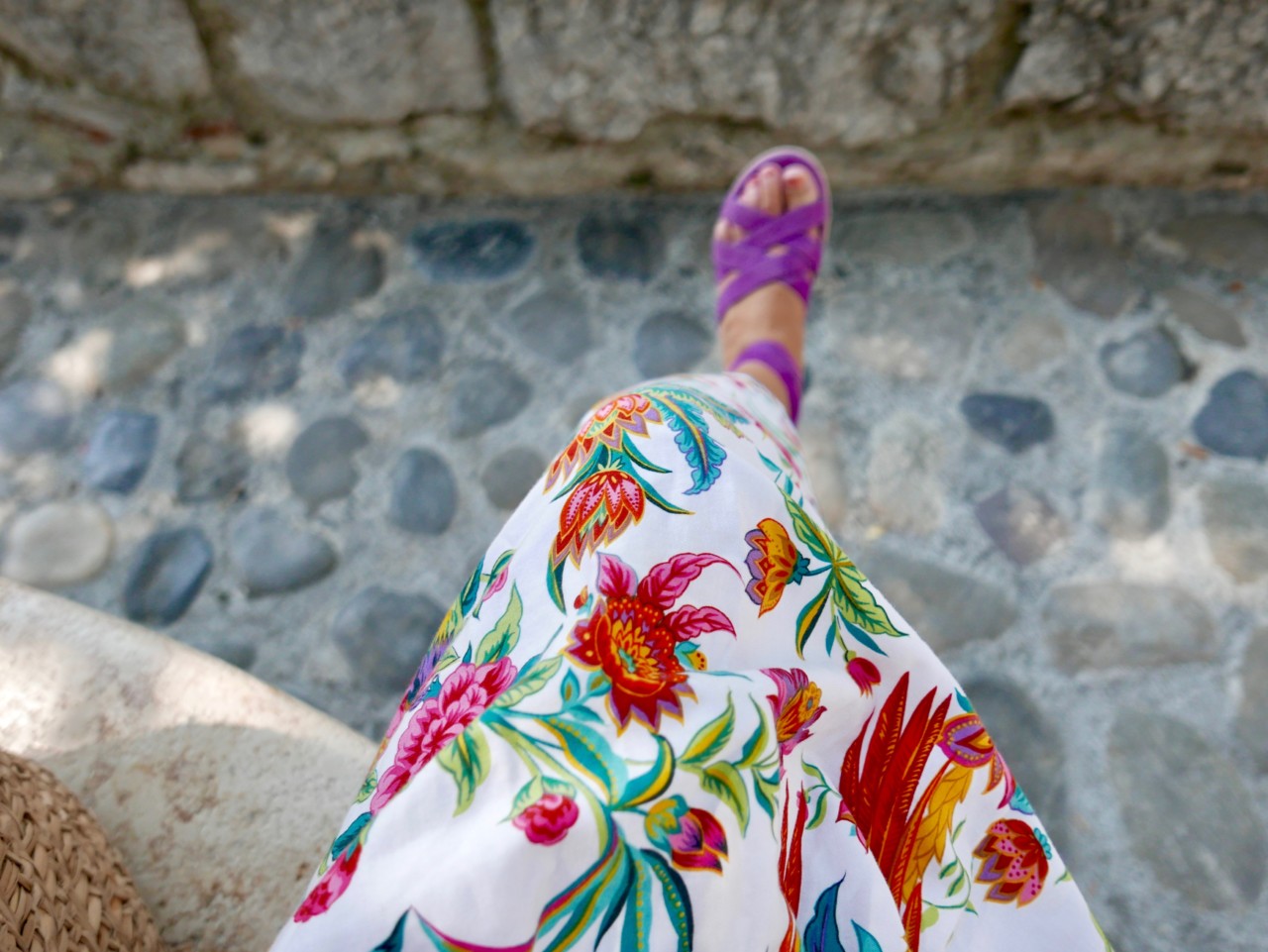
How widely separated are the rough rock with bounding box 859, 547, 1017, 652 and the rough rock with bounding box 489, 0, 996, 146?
25.3 inches

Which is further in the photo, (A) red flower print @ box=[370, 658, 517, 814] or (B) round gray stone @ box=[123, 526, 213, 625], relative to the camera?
(B) round gray stone @ box=[123, 526, 213, 625]

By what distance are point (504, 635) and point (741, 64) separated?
0.96 m

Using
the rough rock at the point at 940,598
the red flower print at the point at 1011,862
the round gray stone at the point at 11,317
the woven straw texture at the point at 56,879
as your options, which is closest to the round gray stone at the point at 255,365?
the round gray stone at the point at 11,317

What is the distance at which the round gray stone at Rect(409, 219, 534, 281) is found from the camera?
4.57 feet

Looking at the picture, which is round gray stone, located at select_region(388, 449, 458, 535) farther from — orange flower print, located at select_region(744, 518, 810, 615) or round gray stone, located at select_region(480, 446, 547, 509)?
orange flower print, located at select_region(744, 518, 810, 615)

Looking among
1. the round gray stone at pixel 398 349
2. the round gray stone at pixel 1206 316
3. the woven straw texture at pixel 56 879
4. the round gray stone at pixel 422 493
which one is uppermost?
the round gray stone at pixel 1206 316

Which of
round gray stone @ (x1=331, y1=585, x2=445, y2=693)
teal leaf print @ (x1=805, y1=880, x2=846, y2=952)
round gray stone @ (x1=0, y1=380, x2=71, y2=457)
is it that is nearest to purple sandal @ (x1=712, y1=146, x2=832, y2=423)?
round gray stone @ (x1=331, y1=585, x2=445, y2=693)

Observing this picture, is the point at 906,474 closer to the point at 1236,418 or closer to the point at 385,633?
the point at 1236,418

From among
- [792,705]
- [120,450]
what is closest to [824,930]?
[792,705]

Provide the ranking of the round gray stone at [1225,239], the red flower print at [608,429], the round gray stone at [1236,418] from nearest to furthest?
the red flower print at [608,429]
the round gray stone at [1236,418]
the round gray stone at [1225,239]

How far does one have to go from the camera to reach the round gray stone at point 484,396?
127 cm

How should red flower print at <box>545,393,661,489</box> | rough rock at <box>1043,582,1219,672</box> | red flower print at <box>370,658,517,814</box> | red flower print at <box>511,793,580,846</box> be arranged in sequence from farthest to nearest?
rough rock at <box>1043,582,1219,672</box>
red flower print at <box>545,393,661,489</box>
red flower print at <box>370,658,517,814</box>
red flower print at <box>511,793,580,846</box>

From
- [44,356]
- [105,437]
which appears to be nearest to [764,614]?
[105,437]

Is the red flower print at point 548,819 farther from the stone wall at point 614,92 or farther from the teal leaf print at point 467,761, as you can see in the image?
the stone wall at point 614,92
